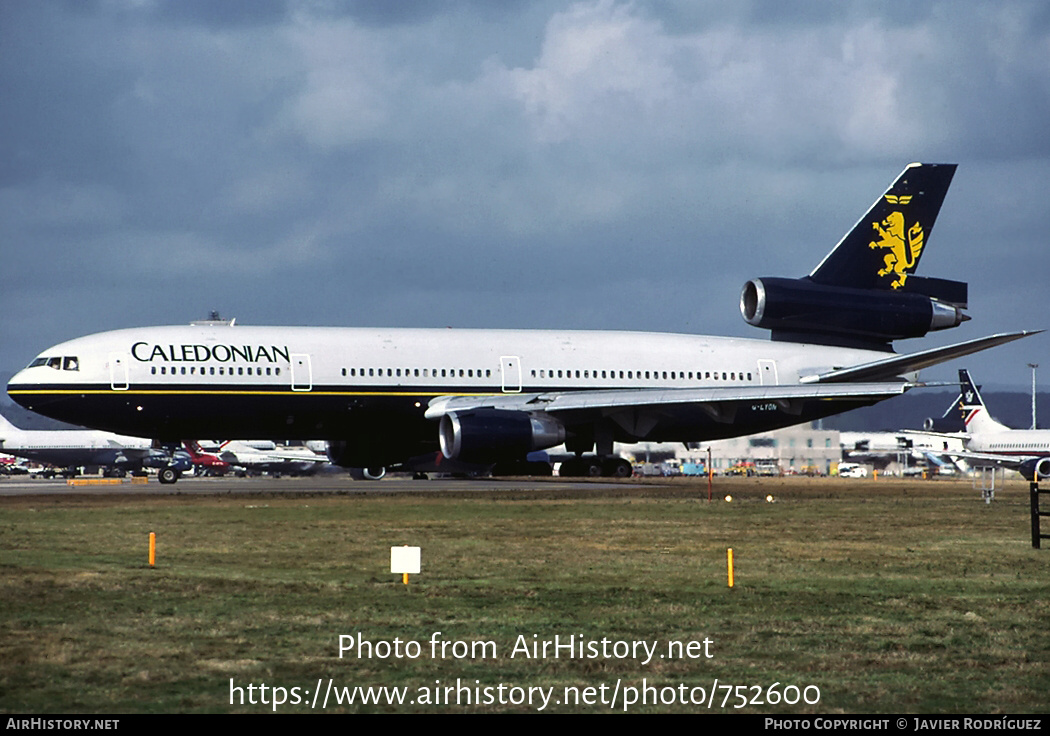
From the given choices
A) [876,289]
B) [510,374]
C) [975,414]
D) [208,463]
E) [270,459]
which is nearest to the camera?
[510,374]

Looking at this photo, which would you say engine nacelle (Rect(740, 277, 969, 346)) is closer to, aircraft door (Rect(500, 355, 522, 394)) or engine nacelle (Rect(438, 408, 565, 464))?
aircraft door (Rect(500, 355, 522, 394))

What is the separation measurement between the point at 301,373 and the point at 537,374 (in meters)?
8.99

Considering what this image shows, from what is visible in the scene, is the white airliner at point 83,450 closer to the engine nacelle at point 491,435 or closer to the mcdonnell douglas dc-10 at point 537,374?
the mcdonnell douglas dc-10 at point 537,374

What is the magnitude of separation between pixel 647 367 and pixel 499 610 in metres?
35.7

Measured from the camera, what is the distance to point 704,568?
67.9 ft

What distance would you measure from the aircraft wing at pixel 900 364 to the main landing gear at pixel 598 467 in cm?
794

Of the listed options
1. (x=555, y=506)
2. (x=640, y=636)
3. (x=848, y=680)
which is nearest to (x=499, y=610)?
(x=640, y=636)

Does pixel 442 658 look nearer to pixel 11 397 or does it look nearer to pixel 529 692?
pixel 529 692

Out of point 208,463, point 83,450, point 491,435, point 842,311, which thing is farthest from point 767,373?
point 208,463

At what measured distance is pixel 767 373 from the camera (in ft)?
172

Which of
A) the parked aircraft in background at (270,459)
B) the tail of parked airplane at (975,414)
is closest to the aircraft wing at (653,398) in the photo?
the tail of parked airplane at (975,414)

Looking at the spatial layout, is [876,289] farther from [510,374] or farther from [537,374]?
[510,374]

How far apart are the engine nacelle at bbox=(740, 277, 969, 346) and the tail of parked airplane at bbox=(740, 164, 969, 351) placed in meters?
0.04

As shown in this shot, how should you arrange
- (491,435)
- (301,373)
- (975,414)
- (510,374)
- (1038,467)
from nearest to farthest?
(491,435), (301,373), (510,374), (1038,467), (975,414)
